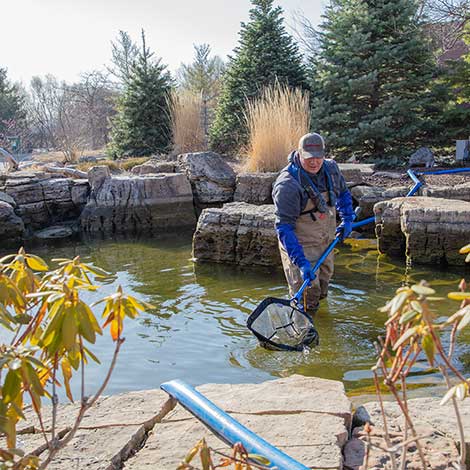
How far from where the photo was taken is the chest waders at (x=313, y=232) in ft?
17.1

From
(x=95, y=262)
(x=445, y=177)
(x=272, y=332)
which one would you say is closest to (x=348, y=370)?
(x=272, y=332)

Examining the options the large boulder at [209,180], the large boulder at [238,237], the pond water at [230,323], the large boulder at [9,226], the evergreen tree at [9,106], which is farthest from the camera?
the evergreen tree at [9,106]

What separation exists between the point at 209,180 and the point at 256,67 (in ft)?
20.7

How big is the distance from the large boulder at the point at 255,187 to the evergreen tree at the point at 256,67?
535 centimetres

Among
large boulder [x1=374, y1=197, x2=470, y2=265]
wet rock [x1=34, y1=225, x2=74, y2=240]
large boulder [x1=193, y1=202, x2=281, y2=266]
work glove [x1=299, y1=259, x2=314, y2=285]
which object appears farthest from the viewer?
wet rock [x1=34, y1=225, x2=74, y2=240]

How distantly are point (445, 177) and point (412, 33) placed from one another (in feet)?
15.0

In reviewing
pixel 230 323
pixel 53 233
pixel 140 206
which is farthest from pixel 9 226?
pixel 230 323

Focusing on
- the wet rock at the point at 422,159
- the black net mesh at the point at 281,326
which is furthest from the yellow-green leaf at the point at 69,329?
the wet rock at the point at 422,159

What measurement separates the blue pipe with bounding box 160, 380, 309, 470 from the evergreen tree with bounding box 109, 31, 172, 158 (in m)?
14.3

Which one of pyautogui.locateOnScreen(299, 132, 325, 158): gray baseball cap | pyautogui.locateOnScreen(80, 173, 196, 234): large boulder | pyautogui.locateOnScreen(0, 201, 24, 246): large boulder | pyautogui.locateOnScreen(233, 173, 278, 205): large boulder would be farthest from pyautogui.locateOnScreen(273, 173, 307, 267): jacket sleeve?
pyautogui.locateOnScreen(0, 201, 24, 246): large boulder

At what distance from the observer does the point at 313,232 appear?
213 inches

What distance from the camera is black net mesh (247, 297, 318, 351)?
15.7 ft

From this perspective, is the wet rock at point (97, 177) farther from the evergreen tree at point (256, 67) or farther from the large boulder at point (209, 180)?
the evergreen tree at point (256, 67)

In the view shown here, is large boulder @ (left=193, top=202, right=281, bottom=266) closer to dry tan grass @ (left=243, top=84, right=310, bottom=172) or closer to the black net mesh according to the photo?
the black net mesh
